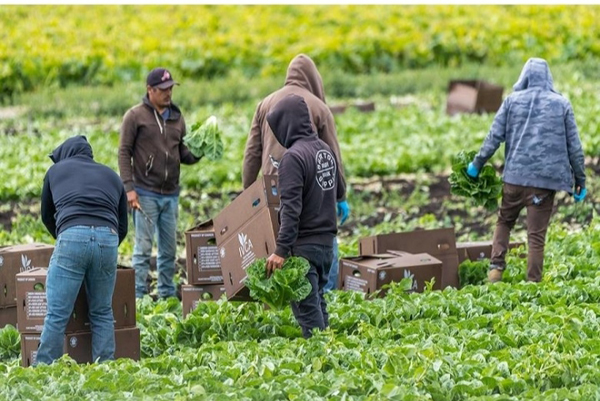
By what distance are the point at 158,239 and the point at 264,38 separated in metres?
19.3

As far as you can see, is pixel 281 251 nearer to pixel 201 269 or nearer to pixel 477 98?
pixel 201 269

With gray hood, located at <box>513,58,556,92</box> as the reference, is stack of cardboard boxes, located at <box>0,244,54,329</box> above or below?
below

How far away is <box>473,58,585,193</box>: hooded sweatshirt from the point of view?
9828 millimetres

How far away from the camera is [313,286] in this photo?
8.17 m

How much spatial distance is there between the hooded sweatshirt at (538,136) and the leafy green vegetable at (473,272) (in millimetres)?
745

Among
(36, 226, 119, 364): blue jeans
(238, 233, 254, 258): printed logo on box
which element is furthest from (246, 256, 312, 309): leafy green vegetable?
(36, 226, 119, 364): blue jeans

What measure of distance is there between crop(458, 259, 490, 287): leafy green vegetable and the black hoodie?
231cm

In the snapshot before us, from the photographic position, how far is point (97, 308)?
26.9ft

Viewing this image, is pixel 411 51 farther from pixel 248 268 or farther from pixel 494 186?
pixel 248 268

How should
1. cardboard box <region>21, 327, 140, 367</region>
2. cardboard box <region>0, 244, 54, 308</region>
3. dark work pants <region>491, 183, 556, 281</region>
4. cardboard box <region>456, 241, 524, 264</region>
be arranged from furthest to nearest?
cardboard box <region>456, 241, 524, 264</region> < dark work pants <region>491, 183, 556, 281</region> < cardboard box <region>0, 244, 54, 308</region> < cardboard box <region>21, 327, 140, 367</region>

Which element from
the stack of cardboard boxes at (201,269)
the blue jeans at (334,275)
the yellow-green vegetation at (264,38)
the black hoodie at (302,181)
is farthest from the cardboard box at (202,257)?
the yellow-green vegetation at (264,38)

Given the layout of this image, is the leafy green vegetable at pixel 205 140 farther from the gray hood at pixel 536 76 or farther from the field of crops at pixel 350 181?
the gray hood at pixel 536 76

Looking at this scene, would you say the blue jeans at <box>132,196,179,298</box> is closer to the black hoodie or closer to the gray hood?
the black hoodie

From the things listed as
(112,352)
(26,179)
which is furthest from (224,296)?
(26,179)
